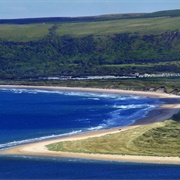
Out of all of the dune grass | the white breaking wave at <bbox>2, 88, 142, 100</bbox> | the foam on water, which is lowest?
the dune grass

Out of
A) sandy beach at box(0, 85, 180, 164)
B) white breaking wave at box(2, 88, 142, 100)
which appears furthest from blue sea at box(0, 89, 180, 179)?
sandy beach at box(0, 85, 180, 164)

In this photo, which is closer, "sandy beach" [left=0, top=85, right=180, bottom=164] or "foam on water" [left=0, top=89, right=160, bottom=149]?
"sandy beach" [left=0, top=85, right=180, bottom=164]

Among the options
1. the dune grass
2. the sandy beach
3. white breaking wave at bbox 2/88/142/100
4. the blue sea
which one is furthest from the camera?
white breaking wave at bbox 2/88/142/100

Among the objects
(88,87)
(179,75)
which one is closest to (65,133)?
(88,87)

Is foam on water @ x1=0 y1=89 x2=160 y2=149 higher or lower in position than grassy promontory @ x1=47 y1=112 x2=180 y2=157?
higher

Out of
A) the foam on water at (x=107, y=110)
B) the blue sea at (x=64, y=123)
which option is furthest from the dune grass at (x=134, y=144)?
the foam on water at (x=107, y=110)

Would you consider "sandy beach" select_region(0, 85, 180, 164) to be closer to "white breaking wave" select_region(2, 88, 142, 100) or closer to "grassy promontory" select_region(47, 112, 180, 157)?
"grassy promontory" select_region(47, 112, 180, 157)

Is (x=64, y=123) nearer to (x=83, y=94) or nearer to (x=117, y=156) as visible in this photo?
(x=117, y=156)

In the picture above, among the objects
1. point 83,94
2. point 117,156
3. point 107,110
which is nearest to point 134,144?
point 117,156
